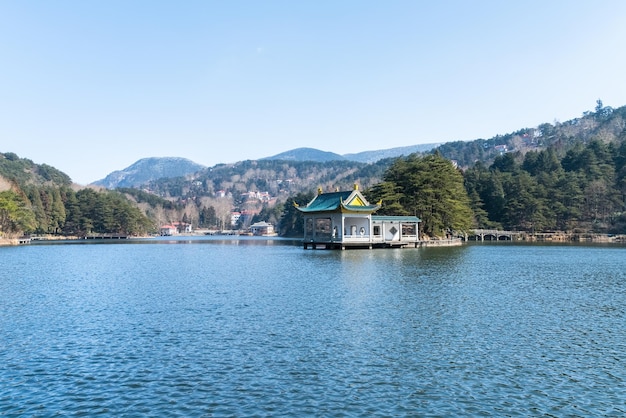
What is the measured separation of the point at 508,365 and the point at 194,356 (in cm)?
774

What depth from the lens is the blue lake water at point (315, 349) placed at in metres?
9.88

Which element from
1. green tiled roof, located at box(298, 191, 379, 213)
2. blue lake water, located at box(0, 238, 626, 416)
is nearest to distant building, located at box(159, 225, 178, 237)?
green tiled roof, located at box(298, 191, 379, 213)

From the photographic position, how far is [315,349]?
1359 centimetres

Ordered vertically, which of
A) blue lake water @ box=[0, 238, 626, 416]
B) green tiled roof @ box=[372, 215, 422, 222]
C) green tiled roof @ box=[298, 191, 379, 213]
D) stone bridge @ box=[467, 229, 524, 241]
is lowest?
blue lake water @ box=[0, 238, 626, 416]

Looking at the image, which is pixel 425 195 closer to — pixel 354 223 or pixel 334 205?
pixel 354 223

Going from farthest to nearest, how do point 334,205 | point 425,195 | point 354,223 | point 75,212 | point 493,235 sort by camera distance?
point 75,212
point 493,235
point 425,195
point 354,223
point 334,205

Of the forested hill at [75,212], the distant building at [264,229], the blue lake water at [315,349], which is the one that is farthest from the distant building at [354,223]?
the distant building at [264,229]

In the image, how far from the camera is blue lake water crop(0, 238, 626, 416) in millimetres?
9875

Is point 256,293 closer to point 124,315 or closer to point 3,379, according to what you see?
point 124,315

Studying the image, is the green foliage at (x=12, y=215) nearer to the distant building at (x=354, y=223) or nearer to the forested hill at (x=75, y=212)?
the forested hill at (x=75, y=212)

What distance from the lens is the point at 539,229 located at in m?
89.0

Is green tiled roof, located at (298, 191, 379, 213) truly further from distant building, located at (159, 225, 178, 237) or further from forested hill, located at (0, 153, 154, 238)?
distant building, located at (159, 225, 178, 237)

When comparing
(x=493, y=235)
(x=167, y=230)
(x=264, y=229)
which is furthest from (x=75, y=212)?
(x=493, y=235)

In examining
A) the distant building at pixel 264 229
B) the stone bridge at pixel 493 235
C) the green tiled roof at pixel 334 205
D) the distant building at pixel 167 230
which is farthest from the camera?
the distant building at pixel 167 230
